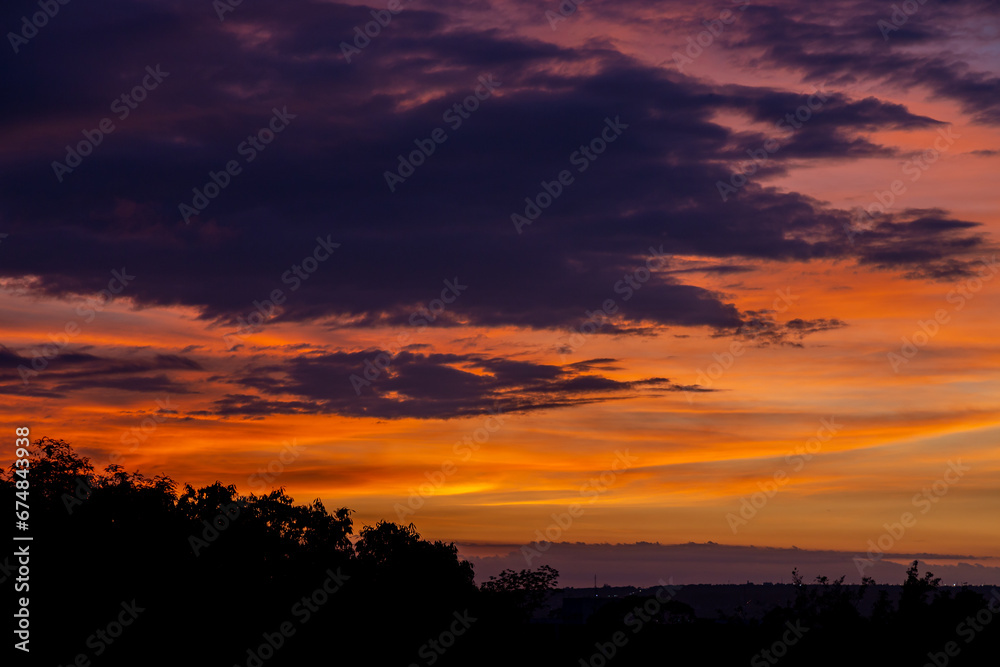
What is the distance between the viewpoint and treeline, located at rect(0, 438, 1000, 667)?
3697 centimetres

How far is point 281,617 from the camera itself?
138ft

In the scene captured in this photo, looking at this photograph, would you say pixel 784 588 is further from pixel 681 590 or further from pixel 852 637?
pixel 852 637

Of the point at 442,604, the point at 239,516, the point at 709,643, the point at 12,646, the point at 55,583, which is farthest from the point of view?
the point at 239,516

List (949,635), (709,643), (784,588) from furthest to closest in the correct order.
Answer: (784,588) < (709,643) < (949,635)

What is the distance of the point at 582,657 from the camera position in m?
43.3

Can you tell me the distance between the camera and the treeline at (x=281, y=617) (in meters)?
37.0

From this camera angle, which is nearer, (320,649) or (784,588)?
(320,649)

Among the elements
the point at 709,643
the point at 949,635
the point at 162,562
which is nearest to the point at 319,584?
the point at 162,562

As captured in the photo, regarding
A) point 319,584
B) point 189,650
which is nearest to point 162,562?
point 189,650

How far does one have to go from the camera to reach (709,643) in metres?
42.5

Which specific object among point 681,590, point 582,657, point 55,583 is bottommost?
point 681,590

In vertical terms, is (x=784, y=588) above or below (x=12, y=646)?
below

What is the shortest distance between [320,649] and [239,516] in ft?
46.2

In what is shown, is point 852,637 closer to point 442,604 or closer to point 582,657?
point 582,657
